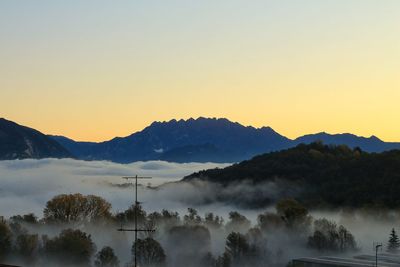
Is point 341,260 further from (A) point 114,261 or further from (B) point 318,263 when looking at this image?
(A) point 114,261

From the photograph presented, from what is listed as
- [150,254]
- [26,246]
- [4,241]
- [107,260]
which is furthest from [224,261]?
[4,241]

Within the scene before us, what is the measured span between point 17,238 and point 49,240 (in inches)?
368

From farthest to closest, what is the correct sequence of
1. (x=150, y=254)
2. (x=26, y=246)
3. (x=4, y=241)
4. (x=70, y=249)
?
1. (x=150, y=254)
2. (x=26, y=246)
3. (x=70, y=249)
4. (x=4, y=241)

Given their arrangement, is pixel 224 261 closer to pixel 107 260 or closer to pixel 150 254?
pixel 150 254

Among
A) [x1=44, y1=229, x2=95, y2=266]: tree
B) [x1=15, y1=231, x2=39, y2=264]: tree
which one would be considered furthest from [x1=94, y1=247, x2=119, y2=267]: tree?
[x1=15, y1=231, x2=39, y2=264]: tree

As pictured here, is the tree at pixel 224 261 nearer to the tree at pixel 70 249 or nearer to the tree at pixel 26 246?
the tree at pixel 70 249

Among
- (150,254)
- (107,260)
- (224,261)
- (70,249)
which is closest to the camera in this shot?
(107,260)

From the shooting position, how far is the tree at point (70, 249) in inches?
7037

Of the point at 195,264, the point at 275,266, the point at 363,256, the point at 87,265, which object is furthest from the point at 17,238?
the point at 363,256

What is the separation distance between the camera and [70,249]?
18075cm

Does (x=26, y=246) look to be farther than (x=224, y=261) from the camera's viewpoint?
No

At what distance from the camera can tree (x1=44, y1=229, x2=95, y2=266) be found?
586 ft

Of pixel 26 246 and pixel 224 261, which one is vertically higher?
pixel 26 246

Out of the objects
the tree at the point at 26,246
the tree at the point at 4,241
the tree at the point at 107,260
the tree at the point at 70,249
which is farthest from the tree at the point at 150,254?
the tree at the point at 4,241
